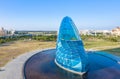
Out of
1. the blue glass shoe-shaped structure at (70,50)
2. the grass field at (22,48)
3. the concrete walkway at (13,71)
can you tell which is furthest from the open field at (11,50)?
the blue glass shoe-shaped structure at (70,50)

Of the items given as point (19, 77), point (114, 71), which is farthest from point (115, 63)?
point (19, 77)

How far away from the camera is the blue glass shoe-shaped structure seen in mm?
24552

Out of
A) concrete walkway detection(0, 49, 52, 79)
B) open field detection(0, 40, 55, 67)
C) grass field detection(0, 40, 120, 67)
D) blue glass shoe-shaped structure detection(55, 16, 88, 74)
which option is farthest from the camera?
grass field detection(0, 40, 120, 67)

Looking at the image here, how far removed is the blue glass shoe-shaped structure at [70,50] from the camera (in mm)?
24552

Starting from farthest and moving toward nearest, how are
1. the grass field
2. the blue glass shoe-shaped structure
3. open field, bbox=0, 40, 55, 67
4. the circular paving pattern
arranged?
the grass field, open field, bbox=0, 40, 55, 67, the blue glass shoe-shaped structure, the circular paving pattern

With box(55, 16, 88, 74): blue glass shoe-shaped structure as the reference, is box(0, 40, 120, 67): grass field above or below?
below

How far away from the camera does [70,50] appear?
25547 millimetres

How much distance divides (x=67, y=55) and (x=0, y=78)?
10.1m

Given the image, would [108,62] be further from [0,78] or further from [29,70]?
[0,78]

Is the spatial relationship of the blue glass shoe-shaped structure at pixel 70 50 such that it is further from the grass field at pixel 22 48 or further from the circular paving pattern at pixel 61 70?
the grass field at pixel 22 48

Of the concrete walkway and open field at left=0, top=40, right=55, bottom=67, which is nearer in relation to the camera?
the concrete walkway

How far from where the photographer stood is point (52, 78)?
2317 centimetres

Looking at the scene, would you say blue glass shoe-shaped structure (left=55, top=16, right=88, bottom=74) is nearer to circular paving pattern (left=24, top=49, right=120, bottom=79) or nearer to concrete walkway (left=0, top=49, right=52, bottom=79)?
circular paving pattern (left=24, top=49, right=120, bottom=79)

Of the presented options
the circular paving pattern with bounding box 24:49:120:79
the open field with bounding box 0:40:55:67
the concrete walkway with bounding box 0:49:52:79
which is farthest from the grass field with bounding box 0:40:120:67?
the circular paving pattern with bounding box 24:49:120:79
